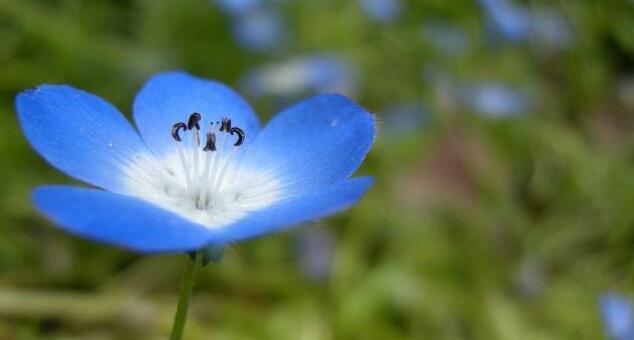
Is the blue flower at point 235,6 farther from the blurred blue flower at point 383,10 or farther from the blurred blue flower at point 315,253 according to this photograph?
the blurred blue flower at point 315,253

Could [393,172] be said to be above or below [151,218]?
above

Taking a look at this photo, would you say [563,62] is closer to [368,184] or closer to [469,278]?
[469,278]

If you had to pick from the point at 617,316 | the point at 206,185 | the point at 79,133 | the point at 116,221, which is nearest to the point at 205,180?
the point at 206,185

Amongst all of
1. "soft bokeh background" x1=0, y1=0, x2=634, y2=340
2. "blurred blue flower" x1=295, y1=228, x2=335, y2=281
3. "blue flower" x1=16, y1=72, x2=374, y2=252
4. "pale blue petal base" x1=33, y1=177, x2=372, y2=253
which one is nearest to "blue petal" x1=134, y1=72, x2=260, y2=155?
"blue flower" x1=16, y1=72, x2=374, y2=252

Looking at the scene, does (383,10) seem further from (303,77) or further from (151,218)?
(151,218)

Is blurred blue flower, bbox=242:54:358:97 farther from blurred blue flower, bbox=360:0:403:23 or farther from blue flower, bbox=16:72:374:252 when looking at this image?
blue flower, bbox=16:72:374:252

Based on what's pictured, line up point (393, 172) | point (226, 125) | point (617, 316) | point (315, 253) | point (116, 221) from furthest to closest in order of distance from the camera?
point (393, 172) < point (315, 253) < point (617, 316) < point (226, 125) < point (116, 221)
